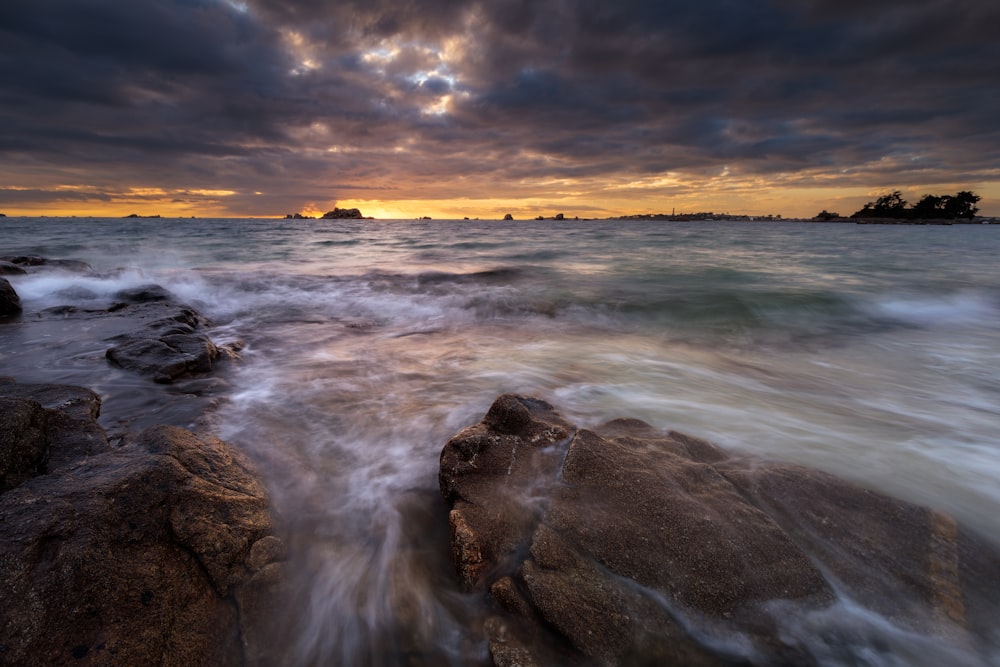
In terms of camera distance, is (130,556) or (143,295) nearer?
(130,556)

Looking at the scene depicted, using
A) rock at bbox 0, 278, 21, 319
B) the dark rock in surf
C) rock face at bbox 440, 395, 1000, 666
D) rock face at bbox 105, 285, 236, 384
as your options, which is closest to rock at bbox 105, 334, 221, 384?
rock face at bbox 105, 285, 236, 384

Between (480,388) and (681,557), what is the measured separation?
3336 mm

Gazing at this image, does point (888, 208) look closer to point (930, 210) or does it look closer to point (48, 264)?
point (930, 210)

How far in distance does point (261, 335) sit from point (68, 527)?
6356mm

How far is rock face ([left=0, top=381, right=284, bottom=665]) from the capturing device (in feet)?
5.61

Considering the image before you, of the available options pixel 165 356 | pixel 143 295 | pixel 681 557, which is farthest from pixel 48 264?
pixel 681 557

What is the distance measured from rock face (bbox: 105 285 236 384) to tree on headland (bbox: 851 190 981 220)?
128 metres

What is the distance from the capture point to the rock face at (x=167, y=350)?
497 cm

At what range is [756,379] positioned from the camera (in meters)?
5.88

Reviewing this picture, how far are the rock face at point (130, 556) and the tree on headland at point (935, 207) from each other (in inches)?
5069

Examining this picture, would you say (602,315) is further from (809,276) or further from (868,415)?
(809,276)

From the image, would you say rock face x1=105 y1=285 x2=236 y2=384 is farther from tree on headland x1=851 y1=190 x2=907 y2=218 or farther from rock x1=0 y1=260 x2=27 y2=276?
tree on headland x1=851 y1=190 x2=907 y2=218

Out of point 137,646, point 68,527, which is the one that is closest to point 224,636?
point 137,646

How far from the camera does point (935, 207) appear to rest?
3558 inches
